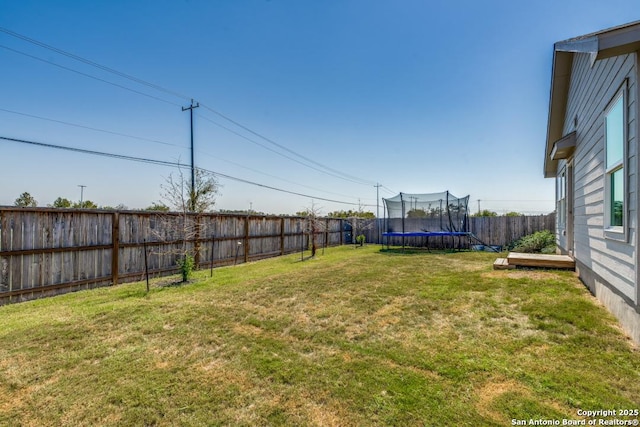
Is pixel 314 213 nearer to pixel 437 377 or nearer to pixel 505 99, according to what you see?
pixel 505 99

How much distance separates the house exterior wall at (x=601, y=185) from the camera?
8.40 feet

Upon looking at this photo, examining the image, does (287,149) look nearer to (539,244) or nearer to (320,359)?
(539,244)

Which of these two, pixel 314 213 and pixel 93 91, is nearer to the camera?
pixel 93 91

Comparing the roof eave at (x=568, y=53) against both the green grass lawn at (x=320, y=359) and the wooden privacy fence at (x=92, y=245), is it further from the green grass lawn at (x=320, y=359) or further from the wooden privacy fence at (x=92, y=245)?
the wooden privacy fence at (x=92, y=245)

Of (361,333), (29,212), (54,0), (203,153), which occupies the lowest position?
(361,333)

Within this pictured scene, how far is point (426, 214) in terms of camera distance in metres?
13.3

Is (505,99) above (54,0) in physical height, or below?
below

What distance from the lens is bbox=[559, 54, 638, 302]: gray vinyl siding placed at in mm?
2587

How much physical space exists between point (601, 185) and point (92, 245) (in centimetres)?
836

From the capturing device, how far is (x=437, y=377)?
2156mm

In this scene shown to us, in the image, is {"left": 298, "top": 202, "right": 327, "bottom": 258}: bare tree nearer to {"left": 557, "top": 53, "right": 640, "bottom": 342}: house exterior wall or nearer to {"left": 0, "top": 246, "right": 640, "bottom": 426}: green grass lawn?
{"left": 0, "top": 246, "right": 640, "bottom": 426}: green grass lawn

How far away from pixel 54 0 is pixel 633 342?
11182 millimetres

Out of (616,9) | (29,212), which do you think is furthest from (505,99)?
(29,212)

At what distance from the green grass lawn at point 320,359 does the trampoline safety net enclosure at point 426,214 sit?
26.0 feet
